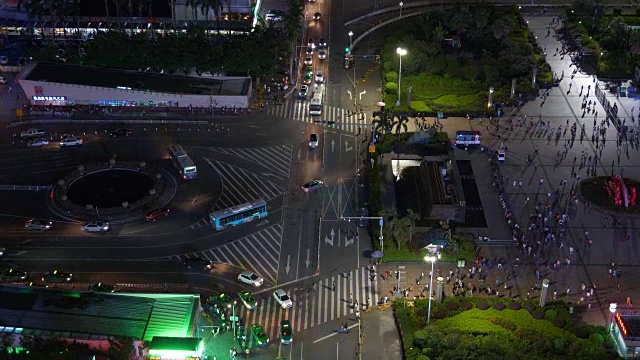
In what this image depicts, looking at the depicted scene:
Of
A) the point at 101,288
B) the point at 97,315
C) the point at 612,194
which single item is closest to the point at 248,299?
the point at 101,288

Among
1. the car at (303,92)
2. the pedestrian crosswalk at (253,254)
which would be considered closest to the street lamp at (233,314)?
the pedestrian crosswalk at (253,254)

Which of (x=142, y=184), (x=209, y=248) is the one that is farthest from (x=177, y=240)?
(x=142, y=184)

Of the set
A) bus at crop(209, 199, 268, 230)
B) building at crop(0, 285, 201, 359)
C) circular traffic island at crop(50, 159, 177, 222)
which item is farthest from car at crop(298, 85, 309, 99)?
building at crop(0, 285, 201, 359)

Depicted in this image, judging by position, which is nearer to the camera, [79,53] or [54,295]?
[54,295]

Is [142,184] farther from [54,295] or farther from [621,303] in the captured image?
[621,303]

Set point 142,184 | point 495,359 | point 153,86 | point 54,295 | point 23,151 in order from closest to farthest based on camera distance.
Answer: point 495,359
point 54,295
point 142,184
point 23,151
point 153,86

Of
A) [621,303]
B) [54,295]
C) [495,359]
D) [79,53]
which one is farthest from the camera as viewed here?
[79,53]

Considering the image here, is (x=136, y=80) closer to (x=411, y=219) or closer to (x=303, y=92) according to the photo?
(x=303, y=92)
